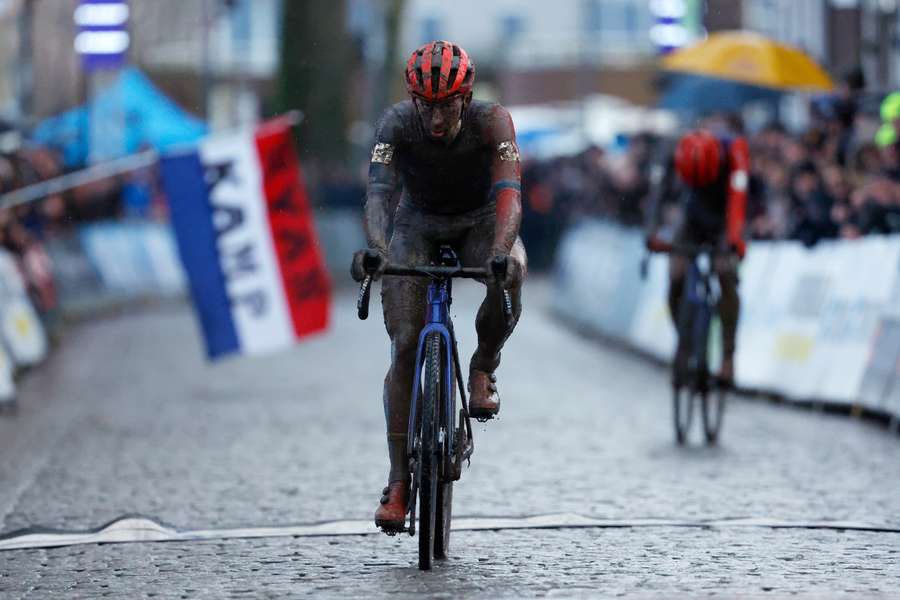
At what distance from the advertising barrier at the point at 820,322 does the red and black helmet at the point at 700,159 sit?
1134mm

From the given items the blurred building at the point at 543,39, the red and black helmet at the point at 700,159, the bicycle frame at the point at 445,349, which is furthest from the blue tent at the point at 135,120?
the blurred building at the point at 543,39

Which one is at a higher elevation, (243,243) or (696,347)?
(696,347)

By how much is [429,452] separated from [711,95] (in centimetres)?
1600

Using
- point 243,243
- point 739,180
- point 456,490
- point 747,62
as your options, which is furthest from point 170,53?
point 456,490

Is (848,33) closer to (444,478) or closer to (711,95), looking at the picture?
(711,95)

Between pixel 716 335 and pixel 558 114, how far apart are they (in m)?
44.3

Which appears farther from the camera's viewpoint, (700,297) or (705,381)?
(700,297)

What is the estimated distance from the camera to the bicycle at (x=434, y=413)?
809 cm

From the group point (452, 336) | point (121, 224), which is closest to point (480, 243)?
point (452, 336)

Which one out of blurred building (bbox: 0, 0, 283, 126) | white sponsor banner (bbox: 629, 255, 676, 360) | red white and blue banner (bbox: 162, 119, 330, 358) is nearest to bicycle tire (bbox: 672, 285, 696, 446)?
red white and blue banner (bbox: 162, 119, 330, 358)

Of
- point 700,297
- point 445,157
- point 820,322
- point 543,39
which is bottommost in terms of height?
point 543,39

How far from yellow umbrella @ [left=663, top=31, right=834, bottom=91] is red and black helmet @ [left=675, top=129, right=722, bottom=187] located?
6547 mm

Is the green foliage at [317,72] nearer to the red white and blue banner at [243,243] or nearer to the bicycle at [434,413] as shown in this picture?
the red white and blue banner at [243,243]

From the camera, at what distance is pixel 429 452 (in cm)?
808
